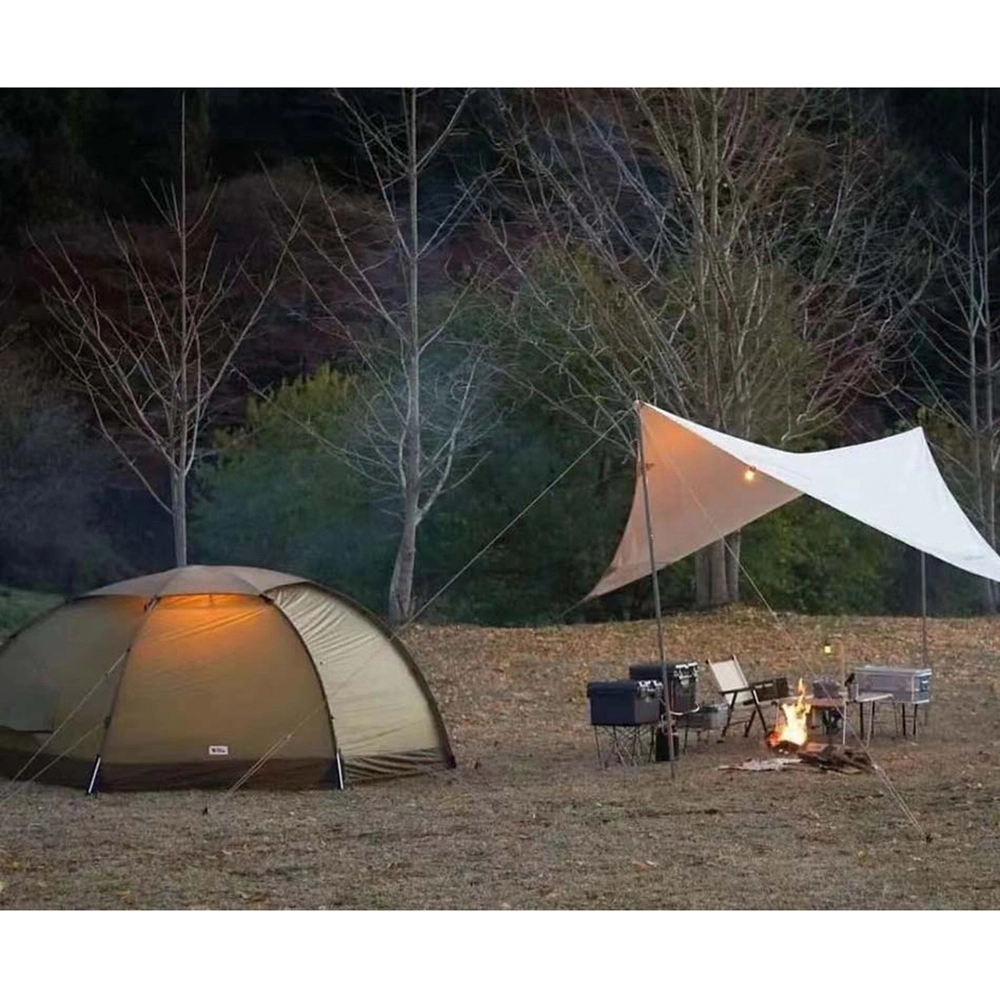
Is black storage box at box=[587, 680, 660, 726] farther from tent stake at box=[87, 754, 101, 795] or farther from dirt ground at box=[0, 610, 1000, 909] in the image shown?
tent stake at box=[87, 754, 101, 795]

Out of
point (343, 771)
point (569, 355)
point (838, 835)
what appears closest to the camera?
point (838, 835)

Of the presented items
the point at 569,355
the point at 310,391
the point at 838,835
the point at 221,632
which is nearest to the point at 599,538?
the point at 569,355

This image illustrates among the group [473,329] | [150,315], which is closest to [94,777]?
[150,315]

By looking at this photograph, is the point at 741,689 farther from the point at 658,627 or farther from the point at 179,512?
the point at 179,512

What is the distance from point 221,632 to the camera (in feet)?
22.7

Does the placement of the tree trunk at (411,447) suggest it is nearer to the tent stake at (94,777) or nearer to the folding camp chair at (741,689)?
the folding camp chair at (741,689)

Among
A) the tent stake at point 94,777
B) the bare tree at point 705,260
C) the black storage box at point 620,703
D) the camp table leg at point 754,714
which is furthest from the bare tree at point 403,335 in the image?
the tent stake at point 94,777

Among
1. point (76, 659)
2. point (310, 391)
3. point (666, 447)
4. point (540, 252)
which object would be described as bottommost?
point (76, 659)

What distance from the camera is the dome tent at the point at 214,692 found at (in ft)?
22.1

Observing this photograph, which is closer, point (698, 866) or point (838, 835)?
point (698, 866)

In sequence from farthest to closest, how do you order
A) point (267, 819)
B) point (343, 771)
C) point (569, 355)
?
1. point (569, 355)
2. point (343, 771)
3. point (267, 819)

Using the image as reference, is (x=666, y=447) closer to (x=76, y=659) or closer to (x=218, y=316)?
(x=76, y=659)

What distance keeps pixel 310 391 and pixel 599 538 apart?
8.52 feet

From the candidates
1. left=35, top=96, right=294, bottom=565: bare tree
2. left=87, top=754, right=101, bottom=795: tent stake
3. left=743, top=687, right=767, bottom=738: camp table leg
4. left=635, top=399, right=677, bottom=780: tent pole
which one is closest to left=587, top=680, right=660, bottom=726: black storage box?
left=635, top=399, right=677, bottom=780: tent pole
